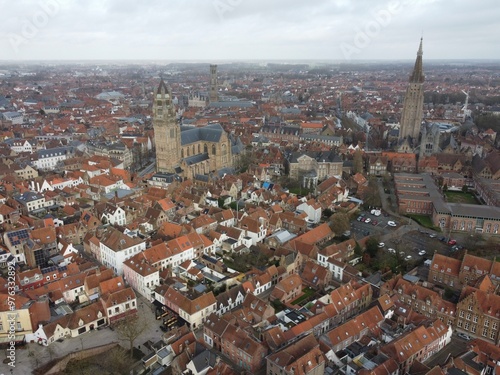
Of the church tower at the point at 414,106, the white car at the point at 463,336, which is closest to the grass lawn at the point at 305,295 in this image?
the white car at the point at 463,336

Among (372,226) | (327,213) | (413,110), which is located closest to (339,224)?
(327,213)

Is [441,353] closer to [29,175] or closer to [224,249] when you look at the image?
[224,249]

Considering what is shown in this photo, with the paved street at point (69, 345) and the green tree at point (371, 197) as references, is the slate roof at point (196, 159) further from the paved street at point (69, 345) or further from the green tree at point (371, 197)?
the paved street at point (69, 345)

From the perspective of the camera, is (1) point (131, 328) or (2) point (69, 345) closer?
(1) point (131, 328)

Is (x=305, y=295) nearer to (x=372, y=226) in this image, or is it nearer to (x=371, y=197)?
(x=372, y=226)

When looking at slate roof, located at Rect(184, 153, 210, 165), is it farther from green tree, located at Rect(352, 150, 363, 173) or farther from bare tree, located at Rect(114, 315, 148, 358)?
bare tree, located at Rect(114, 315, 148, 358)

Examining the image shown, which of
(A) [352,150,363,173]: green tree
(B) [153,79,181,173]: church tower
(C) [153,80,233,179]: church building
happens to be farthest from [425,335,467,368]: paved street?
(B) [153,79,181,173]: church tower

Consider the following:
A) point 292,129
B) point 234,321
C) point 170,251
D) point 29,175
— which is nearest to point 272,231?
→ point 170,251
